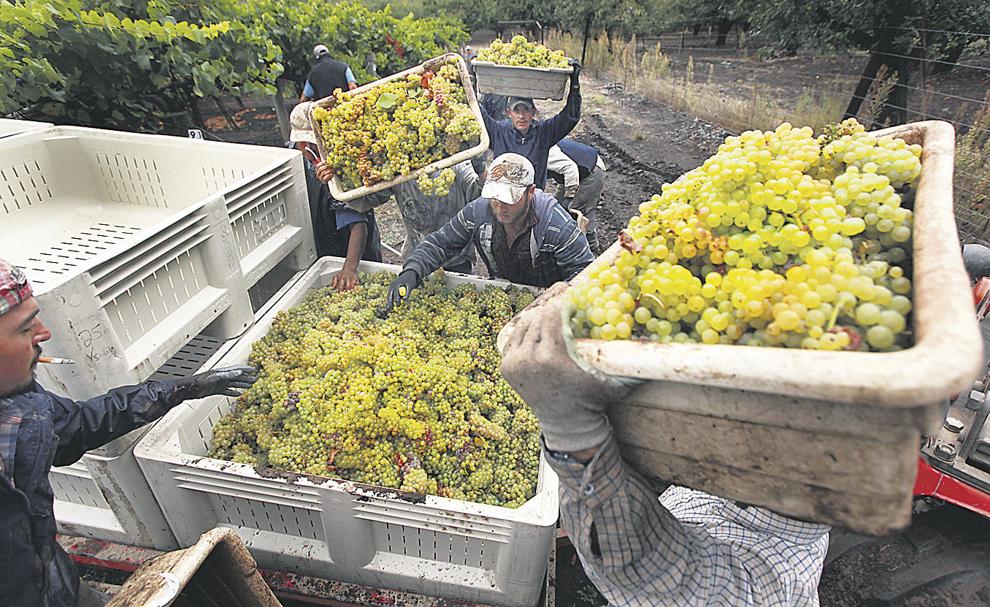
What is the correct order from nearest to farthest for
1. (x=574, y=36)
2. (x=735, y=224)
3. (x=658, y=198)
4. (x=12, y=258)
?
1. (x=735, y=224)
2. (x=658, y=198)
3. (x=12, y=258)
4. (x=574, y=36)

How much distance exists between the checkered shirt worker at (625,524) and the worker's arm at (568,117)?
320 centimetres

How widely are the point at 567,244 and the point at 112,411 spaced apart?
244 centimetres

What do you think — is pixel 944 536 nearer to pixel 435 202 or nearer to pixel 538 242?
pixel 538 242

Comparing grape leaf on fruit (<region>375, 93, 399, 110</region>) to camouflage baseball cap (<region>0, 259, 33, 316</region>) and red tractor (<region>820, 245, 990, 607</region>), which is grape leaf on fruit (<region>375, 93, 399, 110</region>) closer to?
camouflage baseball cap (<region>0, 259, 33, 316</region>)

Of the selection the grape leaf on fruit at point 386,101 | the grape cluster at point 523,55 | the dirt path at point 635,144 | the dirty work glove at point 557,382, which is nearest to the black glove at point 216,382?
the dirty work glove at point 557,382

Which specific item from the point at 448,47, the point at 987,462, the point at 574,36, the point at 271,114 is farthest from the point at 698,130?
the point at 574,36

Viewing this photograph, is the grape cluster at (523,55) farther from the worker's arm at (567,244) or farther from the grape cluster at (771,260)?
the grape cluster at (771,260)

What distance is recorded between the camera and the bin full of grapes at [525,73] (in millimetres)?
3996

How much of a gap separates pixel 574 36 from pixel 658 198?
88.3 ft

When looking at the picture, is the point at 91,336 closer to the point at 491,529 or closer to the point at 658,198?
the point at 491,529

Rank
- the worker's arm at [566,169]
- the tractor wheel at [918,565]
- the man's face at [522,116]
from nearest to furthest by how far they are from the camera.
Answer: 1. the tractor wheel at [918,565]
2. the man's face at [522,116]
3. the worker's arm at [566,169]

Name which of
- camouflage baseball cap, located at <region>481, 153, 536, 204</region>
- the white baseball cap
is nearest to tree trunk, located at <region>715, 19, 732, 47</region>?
the white baseball cap

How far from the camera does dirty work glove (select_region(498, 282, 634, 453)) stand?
1.05 meters

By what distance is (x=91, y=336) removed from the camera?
1.92 meters
